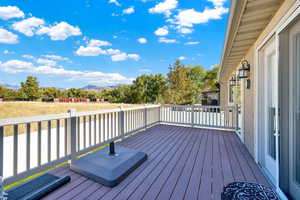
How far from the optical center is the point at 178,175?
7.74ft

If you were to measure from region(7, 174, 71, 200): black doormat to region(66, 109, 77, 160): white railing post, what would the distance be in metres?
0.46

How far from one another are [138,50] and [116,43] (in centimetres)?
451

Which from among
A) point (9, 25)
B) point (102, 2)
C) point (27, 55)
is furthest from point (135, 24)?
point (27, 55)

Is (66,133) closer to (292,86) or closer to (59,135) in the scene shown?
(59,135)

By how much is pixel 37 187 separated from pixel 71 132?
34.3 inches

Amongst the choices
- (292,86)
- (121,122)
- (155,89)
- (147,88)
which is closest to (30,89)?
(147,88)

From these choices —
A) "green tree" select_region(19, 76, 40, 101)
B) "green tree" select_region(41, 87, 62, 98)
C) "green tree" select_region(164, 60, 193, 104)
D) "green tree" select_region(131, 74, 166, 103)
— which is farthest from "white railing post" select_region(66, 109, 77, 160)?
"green tree" select_region(41, 87, 62, 98)

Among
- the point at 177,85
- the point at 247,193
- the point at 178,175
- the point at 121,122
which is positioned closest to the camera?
the point at 247,193

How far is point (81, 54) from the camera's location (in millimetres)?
41844

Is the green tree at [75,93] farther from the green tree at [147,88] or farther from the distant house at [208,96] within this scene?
the distant house at [208,96]

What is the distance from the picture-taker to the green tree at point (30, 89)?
32.0m

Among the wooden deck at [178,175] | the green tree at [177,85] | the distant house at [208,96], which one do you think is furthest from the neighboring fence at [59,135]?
the distant house at [208,96]

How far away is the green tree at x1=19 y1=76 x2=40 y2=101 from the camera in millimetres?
31953

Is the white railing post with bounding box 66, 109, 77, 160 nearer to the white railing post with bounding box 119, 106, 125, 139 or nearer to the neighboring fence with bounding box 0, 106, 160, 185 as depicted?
the neighboring fence with bounding box 0, 106, 160, 185
